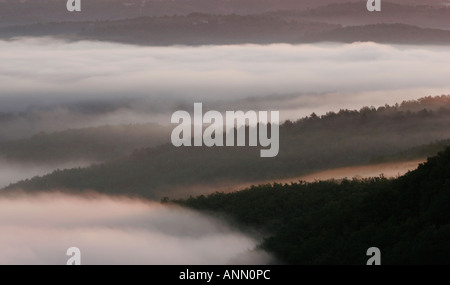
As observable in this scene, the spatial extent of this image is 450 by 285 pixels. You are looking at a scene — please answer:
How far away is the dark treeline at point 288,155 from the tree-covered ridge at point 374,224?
3828 centimetres

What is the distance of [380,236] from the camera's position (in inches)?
1540

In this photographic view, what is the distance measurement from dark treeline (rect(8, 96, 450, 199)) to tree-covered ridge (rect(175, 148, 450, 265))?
38283mm

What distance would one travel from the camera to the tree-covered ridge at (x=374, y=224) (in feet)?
117

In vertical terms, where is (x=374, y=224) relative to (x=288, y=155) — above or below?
below

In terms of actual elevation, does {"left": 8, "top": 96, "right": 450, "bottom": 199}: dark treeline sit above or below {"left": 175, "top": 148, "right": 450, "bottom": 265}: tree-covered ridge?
above

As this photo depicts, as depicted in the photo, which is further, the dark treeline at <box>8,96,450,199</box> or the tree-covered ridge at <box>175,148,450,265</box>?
the dark treeline at <box>8,96,450,199</box>

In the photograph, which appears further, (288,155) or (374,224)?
(288,155)

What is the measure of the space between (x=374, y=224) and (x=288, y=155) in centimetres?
7225

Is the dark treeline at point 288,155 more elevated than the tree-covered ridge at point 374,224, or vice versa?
the dark treeline at point 288,155

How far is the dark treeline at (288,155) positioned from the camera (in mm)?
102375

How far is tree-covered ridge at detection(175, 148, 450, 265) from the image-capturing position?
1404 inches

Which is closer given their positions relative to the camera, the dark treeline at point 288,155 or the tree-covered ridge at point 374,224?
the tree-covered ridge at point 374,224

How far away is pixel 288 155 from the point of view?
113062 millimetres

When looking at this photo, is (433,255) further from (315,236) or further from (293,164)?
(293,164)
